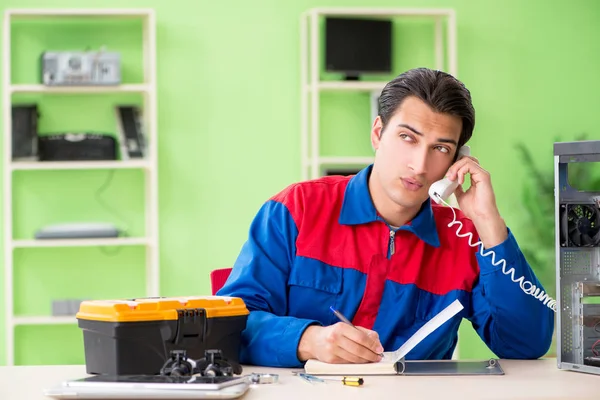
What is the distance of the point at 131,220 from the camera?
15.6 feet

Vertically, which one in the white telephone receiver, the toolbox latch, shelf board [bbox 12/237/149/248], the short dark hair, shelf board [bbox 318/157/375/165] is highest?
the short dark hair

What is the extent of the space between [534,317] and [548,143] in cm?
311

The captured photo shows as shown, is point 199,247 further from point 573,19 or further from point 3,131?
point 573,19

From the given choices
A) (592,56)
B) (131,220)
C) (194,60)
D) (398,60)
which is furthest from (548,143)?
(131,220)

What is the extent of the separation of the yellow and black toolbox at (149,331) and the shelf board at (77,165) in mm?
2759

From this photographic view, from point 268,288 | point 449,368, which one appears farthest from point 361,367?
point 268,288

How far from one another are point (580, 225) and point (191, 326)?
822mm

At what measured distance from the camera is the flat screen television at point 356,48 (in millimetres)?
4691

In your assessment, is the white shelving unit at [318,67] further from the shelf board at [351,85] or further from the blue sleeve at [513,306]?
the blue sleeve at [513,306]

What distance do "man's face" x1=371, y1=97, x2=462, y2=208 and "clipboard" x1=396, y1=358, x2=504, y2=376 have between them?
18.2 inches

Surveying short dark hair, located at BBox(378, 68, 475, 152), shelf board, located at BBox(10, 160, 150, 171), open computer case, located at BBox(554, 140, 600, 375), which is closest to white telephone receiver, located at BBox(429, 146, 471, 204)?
short dark hair, located at BBox(378, 68, 475, 152)

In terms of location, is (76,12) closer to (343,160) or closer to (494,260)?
(343,160)

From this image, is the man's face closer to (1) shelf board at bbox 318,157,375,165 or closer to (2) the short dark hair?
(2) the short dark hair

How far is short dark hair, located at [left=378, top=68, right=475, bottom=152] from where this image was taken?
2135 mm
